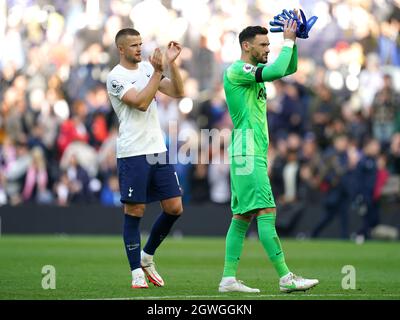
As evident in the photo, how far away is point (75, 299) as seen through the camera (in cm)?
995

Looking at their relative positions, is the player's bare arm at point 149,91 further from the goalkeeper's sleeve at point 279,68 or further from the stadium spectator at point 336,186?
the stadium spectator at point 336,186

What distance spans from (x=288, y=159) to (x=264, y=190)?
551 inches

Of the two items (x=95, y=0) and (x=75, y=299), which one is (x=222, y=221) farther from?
(x=75, y=299)

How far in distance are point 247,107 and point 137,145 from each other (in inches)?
56.0

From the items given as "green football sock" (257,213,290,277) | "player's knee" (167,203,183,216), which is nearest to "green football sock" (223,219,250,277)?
"green football sock" (257,213,290,277)

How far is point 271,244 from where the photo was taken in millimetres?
10727

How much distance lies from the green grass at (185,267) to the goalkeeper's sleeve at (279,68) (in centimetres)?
219

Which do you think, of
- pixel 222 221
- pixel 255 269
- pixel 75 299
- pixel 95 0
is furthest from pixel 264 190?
pixel 95 0

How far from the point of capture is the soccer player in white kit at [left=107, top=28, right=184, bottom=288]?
11.6 metres

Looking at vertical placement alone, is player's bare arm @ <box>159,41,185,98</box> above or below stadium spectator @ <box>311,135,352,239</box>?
above

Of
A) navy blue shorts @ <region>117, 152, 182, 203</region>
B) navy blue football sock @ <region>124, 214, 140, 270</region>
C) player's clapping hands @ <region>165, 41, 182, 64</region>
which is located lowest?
navy blue football sock @ <region>124, 214, 140, 270</region>

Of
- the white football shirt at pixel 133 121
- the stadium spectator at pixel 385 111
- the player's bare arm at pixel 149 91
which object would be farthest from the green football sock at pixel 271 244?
the stadium spectator at pixel 385 111

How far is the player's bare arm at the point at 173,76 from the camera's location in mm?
11586

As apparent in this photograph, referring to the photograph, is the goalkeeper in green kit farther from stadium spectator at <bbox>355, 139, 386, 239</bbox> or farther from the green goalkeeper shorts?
stadium spectator at <bbox>355, 139, 386, 239</bbox>
